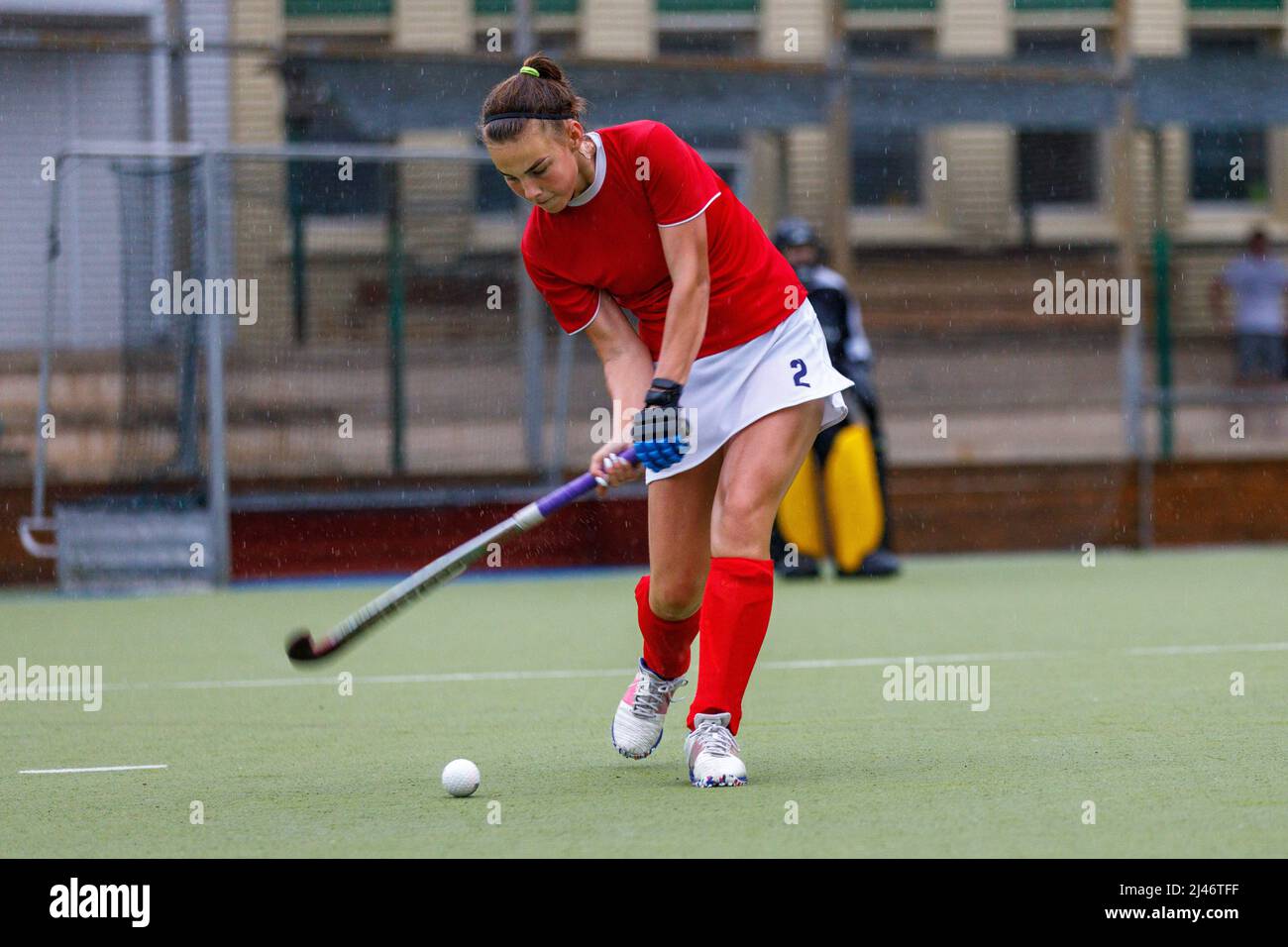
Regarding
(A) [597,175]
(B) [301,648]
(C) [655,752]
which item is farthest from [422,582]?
(A) [597,175]

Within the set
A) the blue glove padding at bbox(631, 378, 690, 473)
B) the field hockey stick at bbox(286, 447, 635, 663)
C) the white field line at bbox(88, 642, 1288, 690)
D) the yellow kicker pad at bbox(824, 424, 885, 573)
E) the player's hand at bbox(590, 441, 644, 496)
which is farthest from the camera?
the yellow kicker pad at bbox(824, 424, 885, 573)

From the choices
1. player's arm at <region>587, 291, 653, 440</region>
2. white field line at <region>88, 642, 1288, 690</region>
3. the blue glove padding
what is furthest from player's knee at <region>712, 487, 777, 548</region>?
white field line at <region>88, 642, 1288, 690</region>

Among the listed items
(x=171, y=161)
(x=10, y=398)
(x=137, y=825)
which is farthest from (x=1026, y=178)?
(x=137, y=825)

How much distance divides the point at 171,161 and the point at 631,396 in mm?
6964

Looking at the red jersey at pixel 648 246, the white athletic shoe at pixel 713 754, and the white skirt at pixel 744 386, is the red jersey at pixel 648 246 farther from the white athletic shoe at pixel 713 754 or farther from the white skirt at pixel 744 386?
the white athletic shoe at pixel 713 754

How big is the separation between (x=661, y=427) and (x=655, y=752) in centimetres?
108

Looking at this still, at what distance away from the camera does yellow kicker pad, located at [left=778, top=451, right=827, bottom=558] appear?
11.3 meters

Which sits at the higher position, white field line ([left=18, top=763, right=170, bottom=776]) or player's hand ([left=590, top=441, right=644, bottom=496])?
player's hand ([left=590, top=441, right=644, bottom=496])

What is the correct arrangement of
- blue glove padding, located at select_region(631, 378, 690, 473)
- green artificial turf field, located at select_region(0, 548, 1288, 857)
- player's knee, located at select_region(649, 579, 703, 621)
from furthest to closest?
player's knee, located at select_region(649, 579, 703, 621)
blue glove padding, located at select_region(631, 378, 690, 473)
green artificial turf field, located at select_region(0, 548, 1288, 857)

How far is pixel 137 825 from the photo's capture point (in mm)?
4500

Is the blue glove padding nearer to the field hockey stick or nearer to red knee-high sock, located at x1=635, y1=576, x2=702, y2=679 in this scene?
the field hockey stick

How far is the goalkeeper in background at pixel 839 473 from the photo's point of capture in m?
11.1

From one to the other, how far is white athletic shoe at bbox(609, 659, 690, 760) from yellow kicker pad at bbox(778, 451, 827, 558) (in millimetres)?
6037
